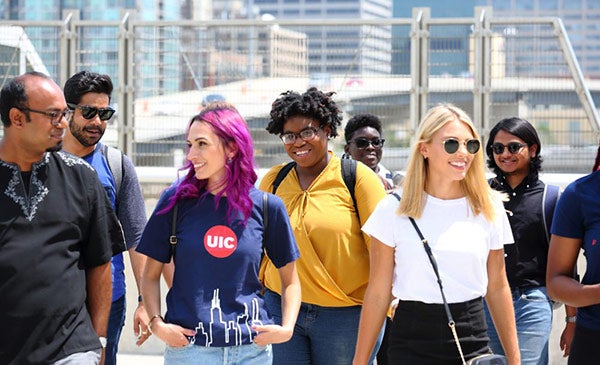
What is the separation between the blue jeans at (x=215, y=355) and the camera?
4801mm

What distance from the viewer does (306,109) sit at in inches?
254

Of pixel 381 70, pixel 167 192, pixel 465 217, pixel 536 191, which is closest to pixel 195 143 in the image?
pixel 167 192

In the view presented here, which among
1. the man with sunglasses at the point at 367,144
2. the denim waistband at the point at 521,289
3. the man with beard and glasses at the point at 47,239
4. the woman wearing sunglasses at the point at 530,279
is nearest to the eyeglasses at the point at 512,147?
the woman wearing sunglasses at the point at 530,279

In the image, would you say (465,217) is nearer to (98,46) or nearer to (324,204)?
(324,204)

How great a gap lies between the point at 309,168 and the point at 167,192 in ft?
5.24

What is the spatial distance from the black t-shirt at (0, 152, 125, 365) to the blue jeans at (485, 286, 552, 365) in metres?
2.86

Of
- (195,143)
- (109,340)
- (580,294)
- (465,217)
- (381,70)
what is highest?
(381,70)

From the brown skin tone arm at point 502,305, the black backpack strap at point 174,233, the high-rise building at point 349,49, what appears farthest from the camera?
the high-rise building at point 349,49

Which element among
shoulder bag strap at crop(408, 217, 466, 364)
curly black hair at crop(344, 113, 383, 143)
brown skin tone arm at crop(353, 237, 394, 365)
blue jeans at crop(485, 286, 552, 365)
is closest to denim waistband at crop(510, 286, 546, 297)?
blue jeans at crop(485, 286, 552, 365)

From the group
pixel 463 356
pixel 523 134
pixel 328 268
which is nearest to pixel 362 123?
pixel 523 134

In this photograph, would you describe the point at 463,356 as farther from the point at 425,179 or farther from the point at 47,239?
the point at 47,239

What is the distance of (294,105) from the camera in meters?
6.45

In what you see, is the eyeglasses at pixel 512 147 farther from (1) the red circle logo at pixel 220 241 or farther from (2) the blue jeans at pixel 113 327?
(1) the red circle logo at pixel 220 241

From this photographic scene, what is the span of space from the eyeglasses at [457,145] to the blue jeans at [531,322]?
1.72 m
